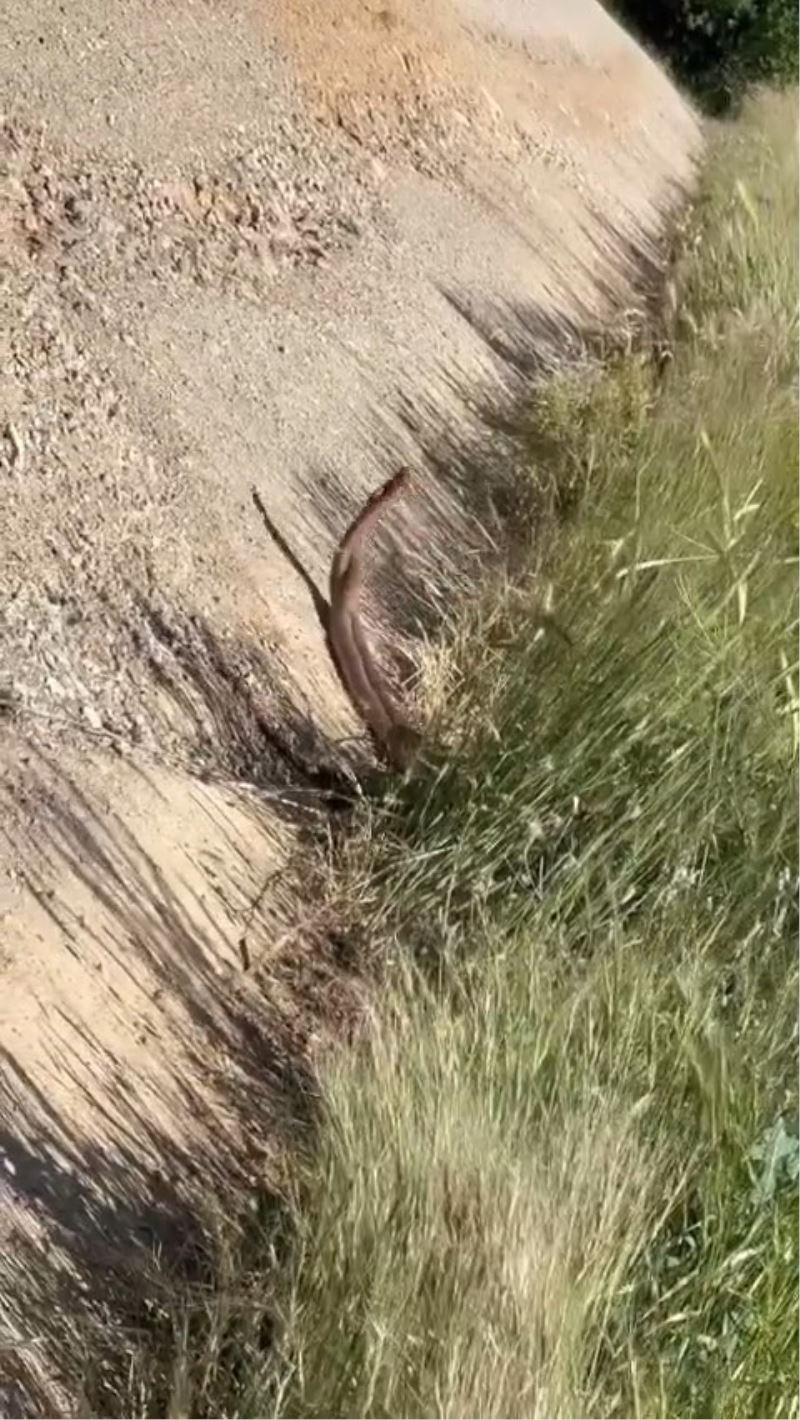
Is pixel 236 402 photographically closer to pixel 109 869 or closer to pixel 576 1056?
pixel 109 869

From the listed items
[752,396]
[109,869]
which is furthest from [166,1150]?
[752,396]

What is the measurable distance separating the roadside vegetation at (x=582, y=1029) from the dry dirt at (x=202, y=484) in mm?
259

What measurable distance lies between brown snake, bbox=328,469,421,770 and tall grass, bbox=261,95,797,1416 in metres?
0.17

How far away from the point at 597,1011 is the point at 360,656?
1.41 meters

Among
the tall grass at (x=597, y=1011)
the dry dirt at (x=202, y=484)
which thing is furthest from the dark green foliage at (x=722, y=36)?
the tall grass at (x=597, y=1011)

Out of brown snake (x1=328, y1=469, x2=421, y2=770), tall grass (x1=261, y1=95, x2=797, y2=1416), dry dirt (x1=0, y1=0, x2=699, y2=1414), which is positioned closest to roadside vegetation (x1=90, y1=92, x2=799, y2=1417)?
tall grass (x1=261, y1=95, x2=797, y2=1416)

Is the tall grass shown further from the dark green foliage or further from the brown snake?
the dark green foliage

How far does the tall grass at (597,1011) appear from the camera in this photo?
2477 mm

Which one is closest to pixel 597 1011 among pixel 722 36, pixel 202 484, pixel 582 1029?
pixel 582 1029

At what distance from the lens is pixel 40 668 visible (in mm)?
3539

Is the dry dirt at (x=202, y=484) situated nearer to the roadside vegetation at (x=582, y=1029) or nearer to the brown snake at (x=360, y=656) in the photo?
the brown snake at (x=360, y=656)

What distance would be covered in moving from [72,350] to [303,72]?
2.23 m

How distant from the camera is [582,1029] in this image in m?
3.00

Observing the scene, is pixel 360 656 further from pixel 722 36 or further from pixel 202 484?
pixel 722 36
